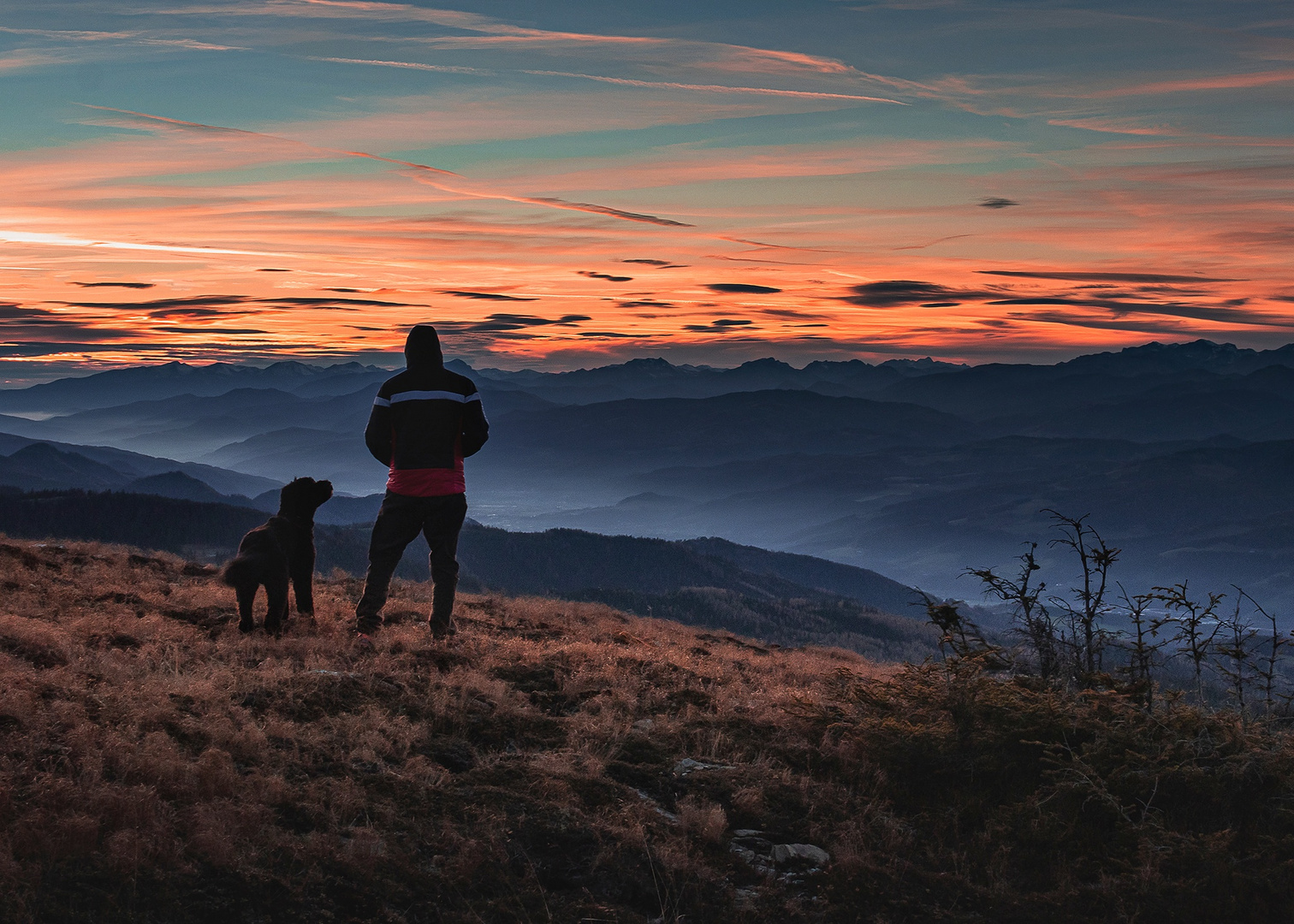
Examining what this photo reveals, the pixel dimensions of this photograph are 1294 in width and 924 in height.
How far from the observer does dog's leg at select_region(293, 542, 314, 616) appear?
1005 centimetres

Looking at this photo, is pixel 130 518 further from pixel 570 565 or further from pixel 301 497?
pixel 301 497

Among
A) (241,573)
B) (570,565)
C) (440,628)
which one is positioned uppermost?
(241,573)

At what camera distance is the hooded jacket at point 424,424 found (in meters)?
9.31

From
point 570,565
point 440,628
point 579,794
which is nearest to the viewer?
point 579,794

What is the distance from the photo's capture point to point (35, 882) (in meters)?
4.31

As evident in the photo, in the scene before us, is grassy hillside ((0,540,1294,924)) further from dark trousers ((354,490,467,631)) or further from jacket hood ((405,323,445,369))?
jacket hood ((405,323,445,369))

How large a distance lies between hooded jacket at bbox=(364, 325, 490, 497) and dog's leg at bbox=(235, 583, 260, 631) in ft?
5.32

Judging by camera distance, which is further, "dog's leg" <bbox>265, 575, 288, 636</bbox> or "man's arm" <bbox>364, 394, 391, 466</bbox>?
"man's arm" <bbox>364, 394, 391, 466</bbox>

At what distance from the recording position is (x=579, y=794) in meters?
6.09

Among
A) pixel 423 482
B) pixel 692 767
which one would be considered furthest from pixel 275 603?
pixel 692 767

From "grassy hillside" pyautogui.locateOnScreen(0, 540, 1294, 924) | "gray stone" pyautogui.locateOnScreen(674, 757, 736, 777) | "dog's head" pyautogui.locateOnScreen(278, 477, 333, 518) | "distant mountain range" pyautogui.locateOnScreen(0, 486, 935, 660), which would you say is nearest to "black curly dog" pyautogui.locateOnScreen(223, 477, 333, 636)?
"dog's head" pyautogui.locateOnScreen(278, 477, 333, 518)

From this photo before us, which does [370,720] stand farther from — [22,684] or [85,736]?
[22,684]

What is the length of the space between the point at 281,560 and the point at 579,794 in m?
4.63

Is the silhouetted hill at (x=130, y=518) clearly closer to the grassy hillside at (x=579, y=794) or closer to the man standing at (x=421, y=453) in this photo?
the man standing at (x=421, y=453)
